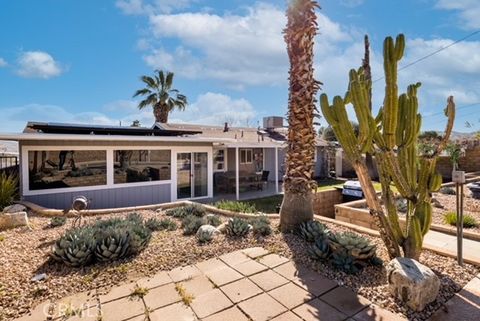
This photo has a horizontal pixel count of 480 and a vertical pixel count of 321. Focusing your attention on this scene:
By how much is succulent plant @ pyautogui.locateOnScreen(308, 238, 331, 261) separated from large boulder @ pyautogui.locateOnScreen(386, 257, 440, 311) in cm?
107

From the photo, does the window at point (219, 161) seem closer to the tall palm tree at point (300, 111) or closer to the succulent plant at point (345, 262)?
the tall palm tree at point (300, 111)

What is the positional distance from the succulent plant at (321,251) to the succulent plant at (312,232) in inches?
14.7

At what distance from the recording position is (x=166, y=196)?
11484 millimetres

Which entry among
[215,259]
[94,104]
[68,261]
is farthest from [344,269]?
[94,104]

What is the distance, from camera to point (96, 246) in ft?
14.4

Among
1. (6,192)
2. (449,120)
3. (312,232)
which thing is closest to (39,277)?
(312,232)

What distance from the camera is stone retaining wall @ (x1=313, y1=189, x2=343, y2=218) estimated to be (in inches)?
421

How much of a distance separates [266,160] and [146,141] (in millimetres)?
10788

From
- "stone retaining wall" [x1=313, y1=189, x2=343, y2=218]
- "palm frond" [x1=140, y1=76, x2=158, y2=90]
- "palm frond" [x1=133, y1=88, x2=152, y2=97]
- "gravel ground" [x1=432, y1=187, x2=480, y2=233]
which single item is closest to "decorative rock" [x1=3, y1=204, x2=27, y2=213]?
"stone retaining wall" [x1=313, y1=189, x2=343, y2=218]

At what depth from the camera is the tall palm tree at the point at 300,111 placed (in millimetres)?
5625

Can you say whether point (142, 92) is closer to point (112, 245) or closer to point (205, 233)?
point (205, 233)

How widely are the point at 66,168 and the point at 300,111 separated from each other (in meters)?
8.59

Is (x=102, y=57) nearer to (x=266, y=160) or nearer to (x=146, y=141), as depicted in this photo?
(x=146, y=141)

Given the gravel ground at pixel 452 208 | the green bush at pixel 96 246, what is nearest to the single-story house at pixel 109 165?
the green bush at pixel 96 246
